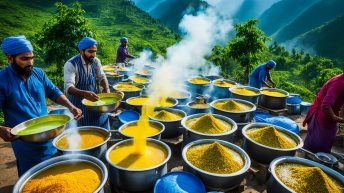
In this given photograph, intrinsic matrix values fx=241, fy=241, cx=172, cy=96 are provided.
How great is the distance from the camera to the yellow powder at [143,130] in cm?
369

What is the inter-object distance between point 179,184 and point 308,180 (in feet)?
4.59

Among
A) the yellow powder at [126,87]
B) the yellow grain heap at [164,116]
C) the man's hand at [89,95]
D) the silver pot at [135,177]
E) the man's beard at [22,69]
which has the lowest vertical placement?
the silver pot at [135,177]

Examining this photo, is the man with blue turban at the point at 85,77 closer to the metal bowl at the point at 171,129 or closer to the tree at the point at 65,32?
the metal bowl at the point at 171,129

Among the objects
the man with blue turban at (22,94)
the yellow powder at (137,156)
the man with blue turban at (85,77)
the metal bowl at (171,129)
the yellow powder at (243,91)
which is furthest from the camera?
the yellow powder at (243,91)

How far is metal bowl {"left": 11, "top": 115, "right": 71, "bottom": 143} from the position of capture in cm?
244

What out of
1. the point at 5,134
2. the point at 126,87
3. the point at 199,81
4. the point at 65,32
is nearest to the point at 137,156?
the point at 5,134

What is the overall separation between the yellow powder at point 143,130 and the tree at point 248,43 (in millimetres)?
8363

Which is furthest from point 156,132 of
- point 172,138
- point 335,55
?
point 335,55

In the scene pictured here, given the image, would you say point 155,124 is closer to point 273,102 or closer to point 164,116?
point 164,116

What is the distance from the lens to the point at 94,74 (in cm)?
414

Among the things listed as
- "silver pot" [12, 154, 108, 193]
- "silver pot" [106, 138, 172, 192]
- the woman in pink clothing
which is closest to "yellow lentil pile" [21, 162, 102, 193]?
"silver pot" [12, 154, 108, 193]

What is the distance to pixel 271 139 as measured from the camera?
3402 millimetres

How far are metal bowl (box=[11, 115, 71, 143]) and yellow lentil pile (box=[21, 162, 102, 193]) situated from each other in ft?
1.18

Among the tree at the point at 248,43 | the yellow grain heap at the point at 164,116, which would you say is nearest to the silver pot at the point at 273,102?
the yellow grain heap at the point at 164,116
